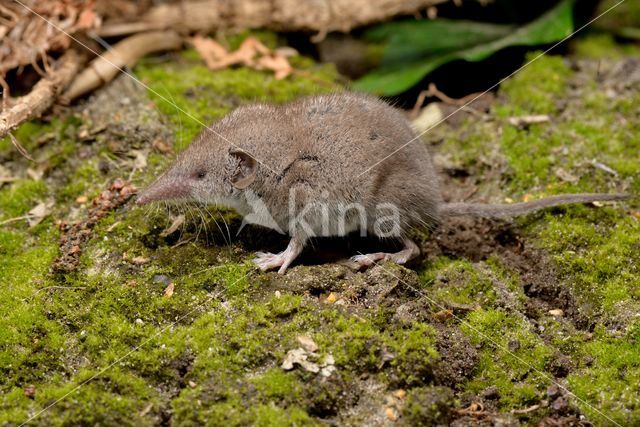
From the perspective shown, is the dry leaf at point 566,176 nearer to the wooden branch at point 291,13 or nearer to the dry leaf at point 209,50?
the wooden branch at point 291,13

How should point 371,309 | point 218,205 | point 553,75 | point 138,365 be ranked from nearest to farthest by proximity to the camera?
point 138,365
point 371,309
point 218,205
point 553,75

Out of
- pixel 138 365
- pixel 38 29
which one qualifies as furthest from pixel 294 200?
pixel 38 29

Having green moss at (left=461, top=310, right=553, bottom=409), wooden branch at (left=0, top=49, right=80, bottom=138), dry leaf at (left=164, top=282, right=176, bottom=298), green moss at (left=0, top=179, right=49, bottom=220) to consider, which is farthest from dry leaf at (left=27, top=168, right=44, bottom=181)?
green moss at (left=461, top=310, right=553, bottom=409)

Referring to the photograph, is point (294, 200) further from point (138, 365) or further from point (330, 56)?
point (330, 56)

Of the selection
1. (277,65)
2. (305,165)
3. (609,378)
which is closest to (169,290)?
(305,165)

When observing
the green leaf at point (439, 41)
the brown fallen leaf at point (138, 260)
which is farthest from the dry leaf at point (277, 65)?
the brown fallen leaf at point (138, 260)

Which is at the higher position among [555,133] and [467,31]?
[467,31]
